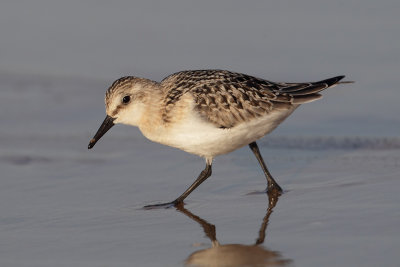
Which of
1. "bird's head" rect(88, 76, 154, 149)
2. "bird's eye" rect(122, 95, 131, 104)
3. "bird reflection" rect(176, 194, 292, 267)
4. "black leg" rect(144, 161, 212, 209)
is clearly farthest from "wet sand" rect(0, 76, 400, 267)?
"bird's eye" rect(122, 95, 131, 104)

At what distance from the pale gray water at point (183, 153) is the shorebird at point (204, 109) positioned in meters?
0.57

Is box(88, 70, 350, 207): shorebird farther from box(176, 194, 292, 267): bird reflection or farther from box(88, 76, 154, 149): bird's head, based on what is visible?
box(176, 194, 292, 267): bird reflection

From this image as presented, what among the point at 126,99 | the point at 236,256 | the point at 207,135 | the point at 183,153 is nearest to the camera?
the point at 236,256

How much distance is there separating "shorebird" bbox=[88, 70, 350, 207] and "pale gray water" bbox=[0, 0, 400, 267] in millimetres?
571

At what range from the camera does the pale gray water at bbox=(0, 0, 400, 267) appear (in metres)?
6.91

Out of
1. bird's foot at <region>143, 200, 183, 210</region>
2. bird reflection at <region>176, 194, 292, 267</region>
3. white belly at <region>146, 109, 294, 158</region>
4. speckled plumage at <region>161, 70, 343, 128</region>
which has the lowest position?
bird reflection at <region>176, 194, 292, 267</region>

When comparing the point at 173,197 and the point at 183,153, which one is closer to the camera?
the point at 173,197

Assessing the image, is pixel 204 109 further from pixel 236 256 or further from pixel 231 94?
pixel 236 256

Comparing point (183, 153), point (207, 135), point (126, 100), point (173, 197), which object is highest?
point (126, 100)

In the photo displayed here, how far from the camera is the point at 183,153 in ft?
32.1

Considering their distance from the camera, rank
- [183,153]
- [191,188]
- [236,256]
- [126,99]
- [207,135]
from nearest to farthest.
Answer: [236,256] < [207,135] < [191,188] < [126,99] < [183,153]

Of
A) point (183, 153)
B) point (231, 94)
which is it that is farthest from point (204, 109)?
point (183, 153)

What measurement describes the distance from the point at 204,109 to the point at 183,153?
5.82 ft

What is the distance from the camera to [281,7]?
522 inches
